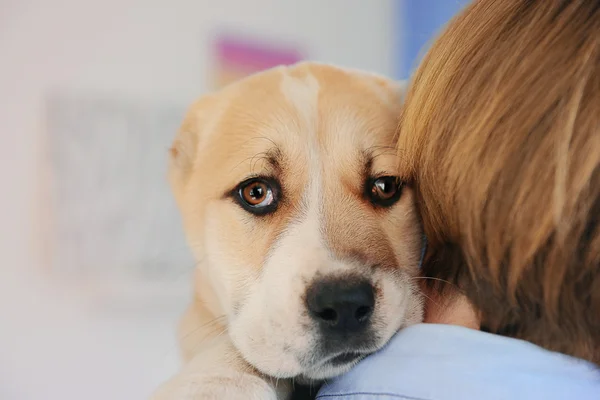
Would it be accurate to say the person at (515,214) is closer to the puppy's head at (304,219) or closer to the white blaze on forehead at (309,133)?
the puppy's head at (304,219)

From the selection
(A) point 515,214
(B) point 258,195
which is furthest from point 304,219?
(A) point 515,214

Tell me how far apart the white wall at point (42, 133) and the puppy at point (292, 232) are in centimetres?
121

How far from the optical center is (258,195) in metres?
1.19

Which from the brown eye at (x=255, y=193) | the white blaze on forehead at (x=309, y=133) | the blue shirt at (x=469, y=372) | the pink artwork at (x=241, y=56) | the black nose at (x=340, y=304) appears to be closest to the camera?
the blue shirt at (x=469, y=372)

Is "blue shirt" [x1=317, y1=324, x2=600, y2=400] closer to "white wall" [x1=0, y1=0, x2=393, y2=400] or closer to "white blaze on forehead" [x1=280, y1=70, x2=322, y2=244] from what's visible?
"white blaze on forehead" [x1=280, y1=70, x2=322, y2=244]

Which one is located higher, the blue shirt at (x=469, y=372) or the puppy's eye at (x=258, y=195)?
the puppy's eye at (x=258, y=195)

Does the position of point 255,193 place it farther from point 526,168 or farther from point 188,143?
point 526,168

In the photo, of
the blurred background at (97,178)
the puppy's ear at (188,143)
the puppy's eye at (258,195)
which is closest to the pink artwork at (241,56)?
the blurred background at (97,178)

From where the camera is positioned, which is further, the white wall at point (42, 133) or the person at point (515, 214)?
the white wall at point (42, 133)

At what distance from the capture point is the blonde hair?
2.49ft

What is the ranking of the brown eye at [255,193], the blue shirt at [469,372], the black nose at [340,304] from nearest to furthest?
the blue shirt at [469,372], the black nose at [340,304], the brown eye at [255,193]

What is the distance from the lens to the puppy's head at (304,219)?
0.96 metres

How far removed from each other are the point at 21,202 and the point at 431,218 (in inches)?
76.2

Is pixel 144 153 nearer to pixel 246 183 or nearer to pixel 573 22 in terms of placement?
pixel 246 183
